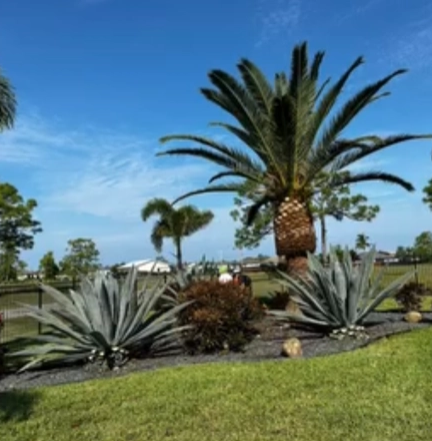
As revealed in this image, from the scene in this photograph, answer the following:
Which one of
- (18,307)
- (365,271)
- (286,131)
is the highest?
(286,131)

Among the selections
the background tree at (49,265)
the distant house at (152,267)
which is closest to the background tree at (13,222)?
the background tree at (49,265)

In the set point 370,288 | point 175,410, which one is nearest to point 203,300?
point 370,288

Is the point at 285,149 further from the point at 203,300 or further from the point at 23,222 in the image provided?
the point at 23,222

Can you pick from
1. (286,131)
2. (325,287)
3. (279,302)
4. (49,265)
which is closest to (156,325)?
(325,287)

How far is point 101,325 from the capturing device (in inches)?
309

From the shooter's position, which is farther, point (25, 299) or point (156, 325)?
point (25, 299)

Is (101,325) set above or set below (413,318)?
above

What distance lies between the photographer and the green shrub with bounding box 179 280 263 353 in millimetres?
8430

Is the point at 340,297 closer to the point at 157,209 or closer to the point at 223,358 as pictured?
the point at 223,358

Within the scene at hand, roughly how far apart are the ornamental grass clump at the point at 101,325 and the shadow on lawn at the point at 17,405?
125 cm

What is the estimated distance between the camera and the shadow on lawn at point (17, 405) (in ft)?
18.1

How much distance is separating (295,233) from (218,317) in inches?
191

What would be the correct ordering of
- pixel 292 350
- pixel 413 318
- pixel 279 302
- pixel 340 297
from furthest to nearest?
pixel 279 302 < pixel 413 318 < pixel 340 297 < pixel 292 350

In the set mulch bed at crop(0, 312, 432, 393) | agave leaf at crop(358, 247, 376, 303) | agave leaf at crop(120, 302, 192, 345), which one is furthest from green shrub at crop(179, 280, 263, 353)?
agave leaf at crop(358, 247, 376, 303)
